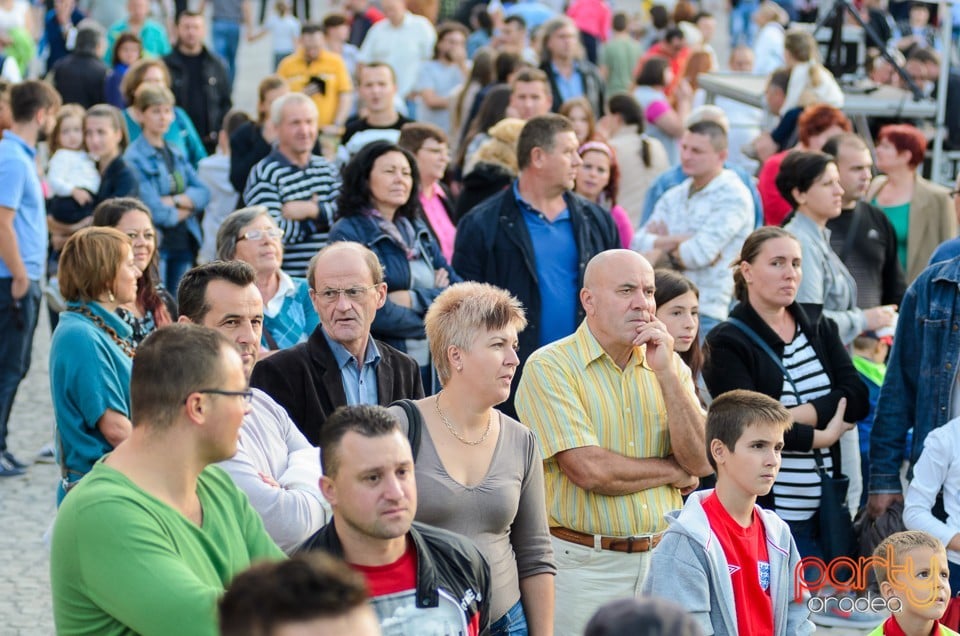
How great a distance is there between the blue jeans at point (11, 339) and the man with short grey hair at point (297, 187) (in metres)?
1.44

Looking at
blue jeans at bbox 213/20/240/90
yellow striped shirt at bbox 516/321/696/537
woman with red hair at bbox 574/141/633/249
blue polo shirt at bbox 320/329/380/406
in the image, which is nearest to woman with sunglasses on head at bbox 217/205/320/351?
blue polo shirt at bbox 320/329/380/406

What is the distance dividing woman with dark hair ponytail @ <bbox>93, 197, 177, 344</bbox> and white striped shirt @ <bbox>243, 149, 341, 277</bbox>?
1.31 metres

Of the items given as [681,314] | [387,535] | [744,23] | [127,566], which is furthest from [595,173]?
[744,23]

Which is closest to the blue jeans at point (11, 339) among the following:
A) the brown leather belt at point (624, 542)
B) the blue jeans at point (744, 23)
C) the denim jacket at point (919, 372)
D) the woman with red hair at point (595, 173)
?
the woman with red hair at point (595, 173)

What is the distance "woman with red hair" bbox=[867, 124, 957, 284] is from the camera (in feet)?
27.6

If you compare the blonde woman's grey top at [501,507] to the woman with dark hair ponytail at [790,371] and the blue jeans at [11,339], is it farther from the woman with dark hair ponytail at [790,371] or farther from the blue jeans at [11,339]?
the blue jeans at [11,339]

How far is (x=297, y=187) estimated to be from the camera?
8180 mm

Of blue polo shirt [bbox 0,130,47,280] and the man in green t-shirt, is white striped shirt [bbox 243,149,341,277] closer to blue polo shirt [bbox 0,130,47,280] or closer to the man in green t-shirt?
blue polo shirt [bbox 0,130,47,280]

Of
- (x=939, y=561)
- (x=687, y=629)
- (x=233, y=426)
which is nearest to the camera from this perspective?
(x=687, y=629)

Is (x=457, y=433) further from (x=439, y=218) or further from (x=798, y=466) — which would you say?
(x=439, y=218)

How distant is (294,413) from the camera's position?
4.91 meters

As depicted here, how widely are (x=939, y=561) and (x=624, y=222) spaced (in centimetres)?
412

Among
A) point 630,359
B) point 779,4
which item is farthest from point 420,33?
point 630,359

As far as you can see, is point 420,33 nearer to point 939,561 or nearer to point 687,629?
point 939,561
